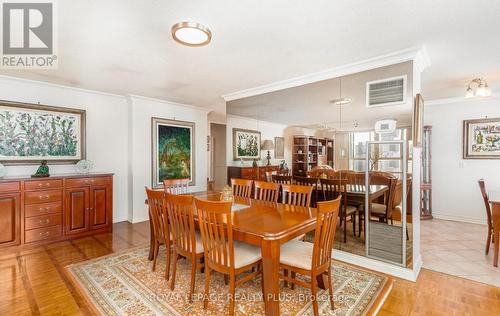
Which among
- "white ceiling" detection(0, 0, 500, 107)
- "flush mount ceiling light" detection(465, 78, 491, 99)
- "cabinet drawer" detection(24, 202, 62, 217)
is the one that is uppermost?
"white ceiling" detection(0, 0, 500, 107)

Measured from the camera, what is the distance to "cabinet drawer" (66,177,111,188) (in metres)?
3.67

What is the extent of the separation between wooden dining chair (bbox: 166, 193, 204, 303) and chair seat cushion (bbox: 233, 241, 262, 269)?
36cm

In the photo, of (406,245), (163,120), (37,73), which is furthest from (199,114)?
(406,245)

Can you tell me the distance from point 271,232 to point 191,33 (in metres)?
1.80

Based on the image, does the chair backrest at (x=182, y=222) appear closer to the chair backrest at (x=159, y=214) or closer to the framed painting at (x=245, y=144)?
the chair backrest at (x=159, y=214)

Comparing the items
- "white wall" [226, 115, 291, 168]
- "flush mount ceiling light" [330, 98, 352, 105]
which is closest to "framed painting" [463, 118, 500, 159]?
"flush mount ceiling light" [330, 98, 352, 105]

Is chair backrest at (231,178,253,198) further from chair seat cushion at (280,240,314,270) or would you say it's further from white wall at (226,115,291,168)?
chair seat cushion at (280,240,314,270)

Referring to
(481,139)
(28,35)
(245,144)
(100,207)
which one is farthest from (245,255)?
(481,139)

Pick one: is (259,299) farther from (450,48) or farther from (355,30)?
(450,48)

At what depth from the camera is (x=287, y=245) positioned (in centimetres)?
227

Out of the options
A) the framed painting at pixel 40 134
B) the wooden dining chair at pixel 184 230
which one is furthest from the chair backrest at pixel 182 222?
the framed painting at pixel 40 134

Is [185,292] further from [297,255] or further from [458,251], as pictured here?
[458,251]

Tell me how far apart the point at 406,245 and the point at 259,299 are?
5.51ft

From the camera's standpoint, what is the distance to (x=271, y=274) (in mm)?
1806
